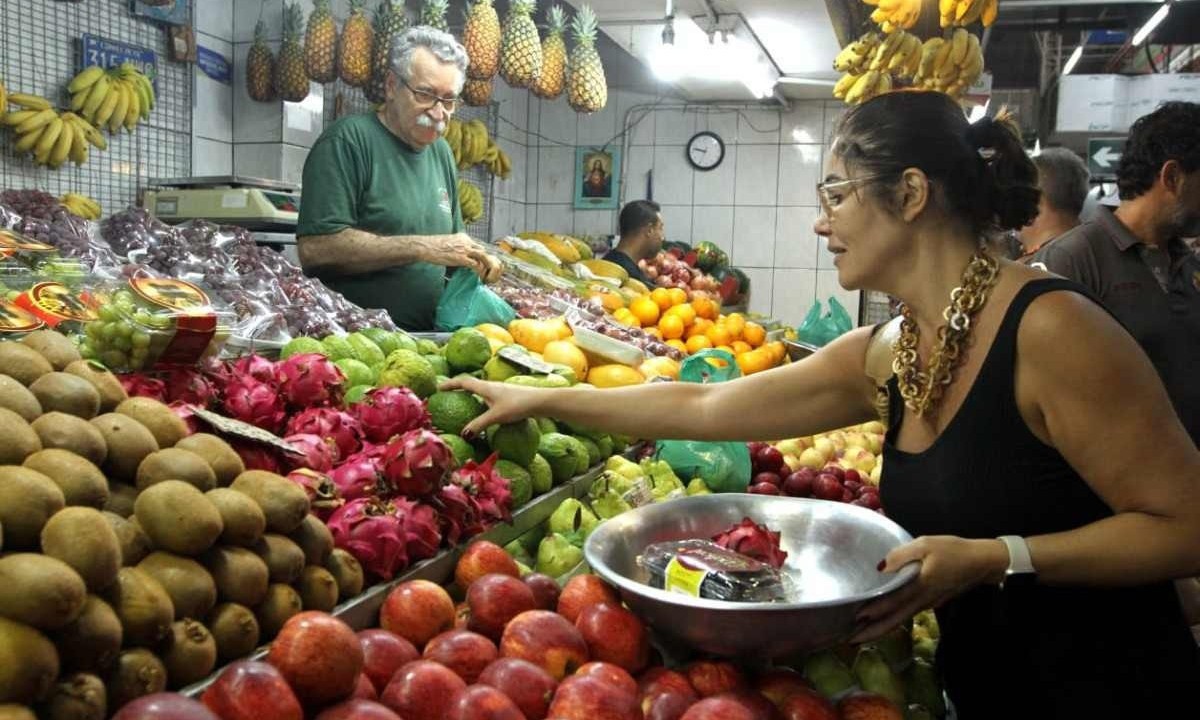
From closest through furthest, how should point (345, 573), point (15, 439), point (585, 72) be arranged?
point (15, 439) < point (345, 573) < point (585, 72)

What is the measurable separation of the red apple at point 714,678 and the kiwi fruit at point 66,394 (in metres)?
0.94

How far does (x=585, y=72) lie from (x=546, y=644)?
5.33 meters

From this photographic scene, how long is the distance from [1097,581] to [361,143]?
321 centimetres

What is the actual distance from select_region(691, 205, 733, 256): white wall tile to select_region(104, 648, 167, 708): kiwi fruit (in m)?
9.65

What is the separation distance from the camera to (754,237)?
1041cm

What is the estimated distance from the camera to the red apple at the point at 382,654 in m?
1.30

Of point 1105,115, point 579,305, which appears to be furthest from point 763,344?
point 1105,115

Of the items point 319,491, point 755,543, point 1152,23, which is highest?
point 1152,23

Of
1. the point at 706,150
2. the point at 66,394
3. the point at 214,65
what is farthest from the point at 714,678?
the point at 706,150

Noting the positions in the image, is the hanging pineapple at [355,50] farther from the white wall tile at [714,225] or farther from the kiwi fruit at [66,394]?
the white wall tile at [714,225]

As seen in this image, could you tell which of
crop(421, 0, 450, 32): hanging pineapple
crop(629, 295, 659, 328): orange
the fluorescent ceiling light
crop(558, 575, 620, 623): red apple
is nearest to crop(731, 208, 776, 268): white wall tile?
the fluorescent ceiling light

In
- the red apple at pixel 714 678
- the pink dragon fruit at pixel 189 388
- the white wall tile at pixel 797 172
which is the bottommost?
the red apple at pixel 714 678

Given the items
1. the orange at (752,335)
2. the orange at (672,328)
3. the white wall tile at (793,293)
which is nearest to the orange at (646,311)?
the orange at (672,328)

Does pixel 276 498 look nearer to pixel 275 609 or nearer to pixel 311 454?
pixel 275 609
